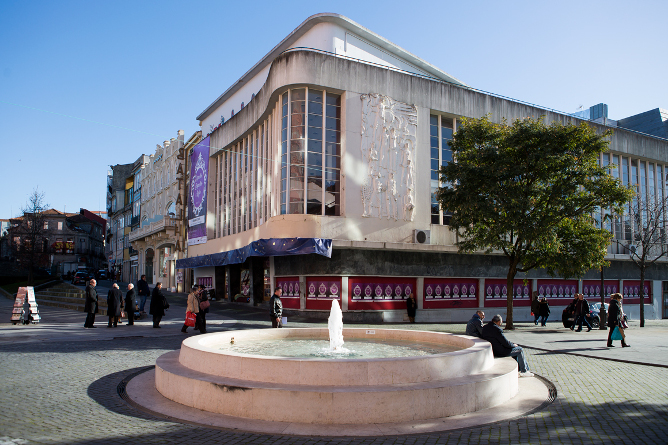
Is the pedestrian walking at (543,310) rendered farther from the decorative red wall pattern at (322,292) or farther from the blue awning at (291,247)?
the blue awning at (291,247)

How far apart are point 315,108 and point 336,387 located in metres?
18.9

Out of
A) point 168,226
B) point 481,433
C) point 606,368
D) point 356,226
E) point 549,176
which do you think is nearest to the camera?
point 481,433

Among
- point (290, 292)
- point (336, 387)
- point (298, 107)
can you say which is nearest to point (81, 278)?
point (290, 292)

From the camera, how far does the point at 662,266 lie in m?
36.1

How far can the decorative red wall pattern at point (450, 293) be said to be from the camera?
25094 millimetres

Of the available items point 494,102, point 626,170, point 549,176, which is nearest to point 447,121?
point 494,102

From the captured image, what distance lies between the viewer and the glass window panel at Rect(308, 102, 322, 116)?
23.4m

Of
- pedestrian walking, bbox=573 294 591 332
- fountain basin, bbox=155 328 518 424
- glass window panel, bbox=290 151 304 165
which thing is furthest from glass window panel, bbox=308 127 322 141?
fountain basin, bbox=155 328 518 424

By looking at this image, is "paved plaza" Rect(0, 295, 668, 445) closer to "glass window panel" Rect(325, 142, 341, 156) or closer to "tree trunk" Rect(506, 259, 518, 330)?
"tree trunk" Rect(506, 259, 518, 330)

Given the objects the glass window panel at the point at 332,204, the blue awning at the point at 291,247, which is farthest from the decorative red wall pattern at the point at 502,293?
the blue awning at the point at 291,247

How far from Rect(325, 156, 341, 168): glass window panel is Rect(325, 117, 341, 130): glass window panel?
150 cm

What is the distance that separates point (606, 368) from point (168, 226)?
37.4m

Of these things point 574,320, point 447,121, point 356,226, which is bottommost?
point 574,320

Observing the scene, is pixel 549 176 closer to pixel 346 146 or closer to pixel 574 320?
pixel 574 320
